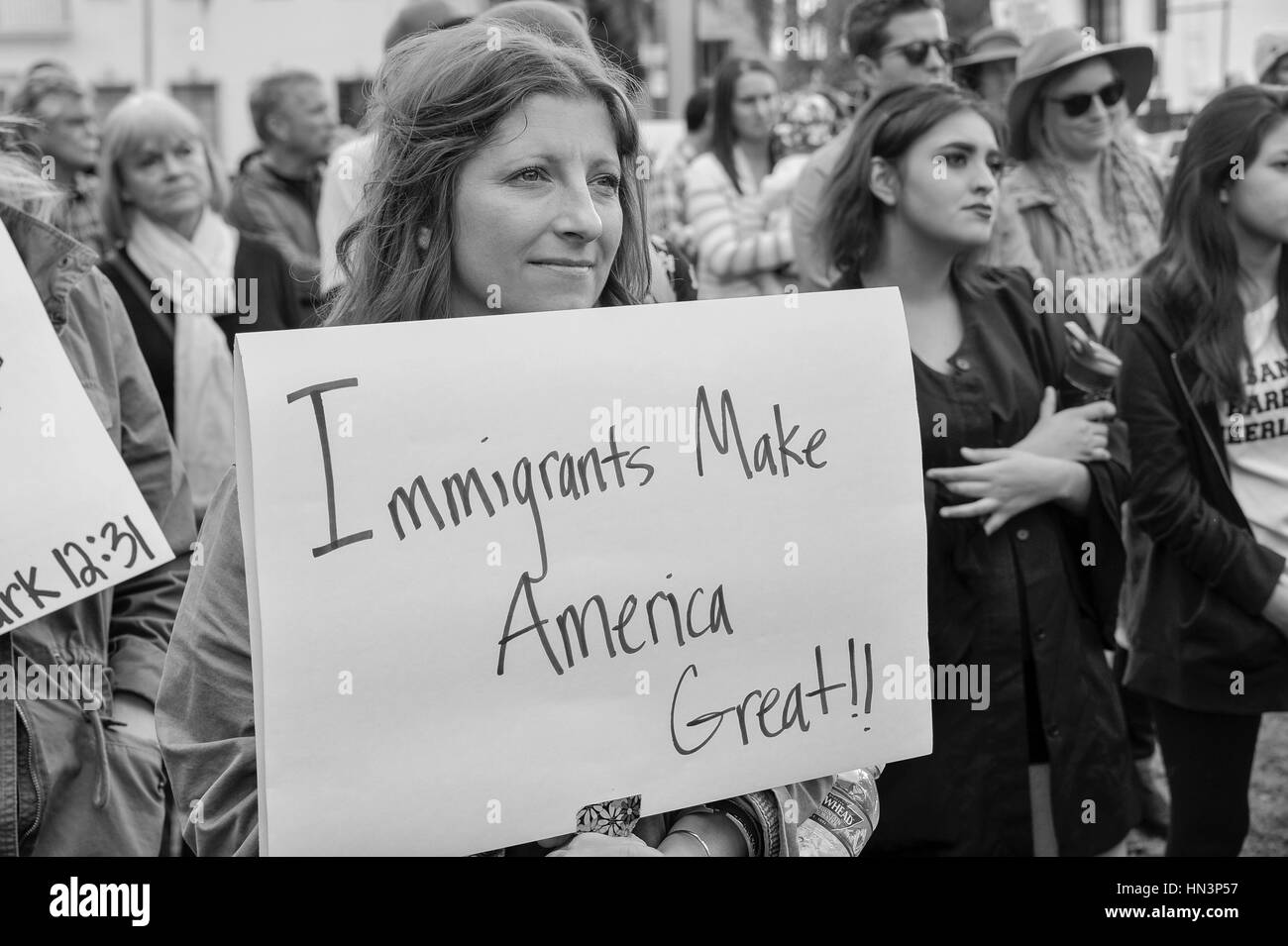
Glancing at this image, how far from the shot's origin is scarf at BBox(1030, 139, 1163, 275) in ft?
13.9

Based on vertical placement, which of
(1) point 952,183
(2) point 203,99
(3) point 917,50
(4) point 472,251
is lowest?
(4) point 472,251

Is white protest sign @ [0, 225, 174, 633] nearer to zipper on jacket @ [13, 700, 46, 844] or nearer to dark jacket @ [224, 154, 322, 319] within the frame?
zipper on jacket @ [13, 700, 46, 844]

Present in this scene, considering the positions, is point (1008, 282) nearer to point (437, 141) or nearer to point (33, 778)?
point (437, 141)

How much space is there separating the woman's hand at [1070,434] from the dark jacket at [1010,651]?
3cm

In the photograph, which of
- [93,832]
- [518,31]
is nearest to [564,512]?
[518,31]

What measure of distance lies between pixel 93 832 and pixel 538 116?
1.24m

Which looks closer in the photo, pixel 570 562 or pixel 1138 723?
pixel 570 562

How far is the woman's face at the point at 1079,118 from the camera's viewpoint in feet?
14.3

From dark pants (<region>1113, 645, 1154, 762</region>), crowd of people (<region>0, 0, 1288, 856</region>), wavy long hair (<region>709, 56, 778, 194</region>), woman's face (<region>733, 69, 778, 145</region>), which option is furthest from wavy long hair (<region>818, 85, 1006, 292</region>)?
woman's face (<region>733, 69, 778, 145</region>)

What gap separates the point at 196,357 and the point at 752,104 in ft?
9.35

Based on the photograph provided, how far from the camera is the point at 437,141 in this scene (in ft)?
5.85

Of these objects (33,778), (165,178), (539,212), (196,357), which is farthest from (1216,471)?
(165,178)

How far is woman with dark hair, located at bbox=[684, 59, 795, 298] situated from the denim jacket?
2.72m

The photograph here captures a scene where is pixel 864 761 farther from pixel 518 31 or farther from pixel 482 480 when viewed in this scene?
pixel 518 31
